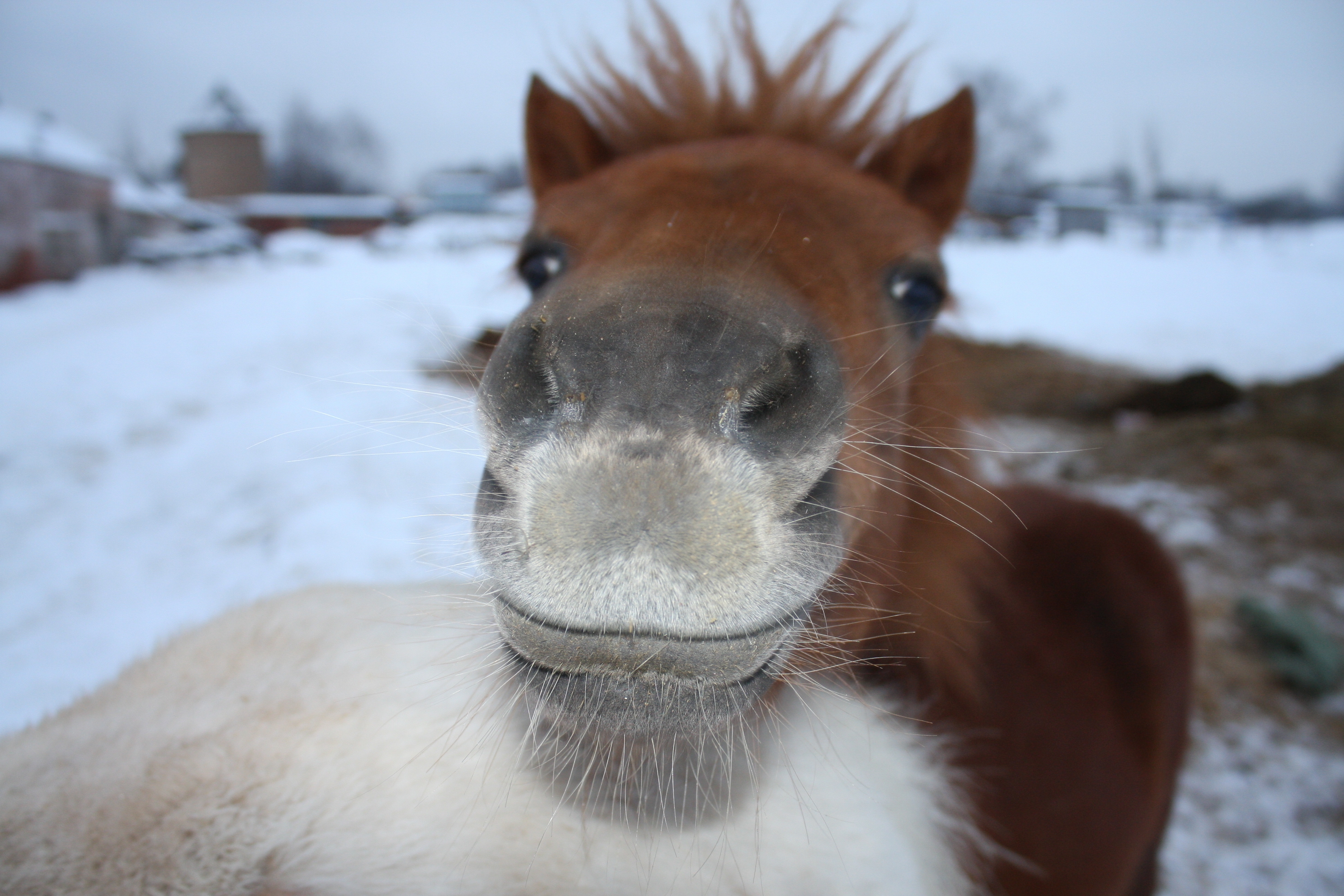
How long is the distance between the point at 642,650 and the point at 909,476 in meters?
0.68

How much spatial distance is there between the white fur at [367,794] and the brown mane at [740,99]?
5.14ft

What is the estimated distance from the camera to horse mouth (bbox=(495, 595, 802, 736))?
818mm

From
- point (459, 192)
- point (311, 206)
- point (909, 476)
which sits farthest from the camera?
point (459, 192)

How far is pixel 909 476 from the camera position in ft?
4.13

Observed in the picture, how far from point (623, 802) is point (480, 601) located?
387 mm

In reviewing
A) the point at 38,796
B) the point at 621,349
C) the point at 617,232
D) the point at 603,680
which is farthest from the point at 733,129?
the point at 38,796

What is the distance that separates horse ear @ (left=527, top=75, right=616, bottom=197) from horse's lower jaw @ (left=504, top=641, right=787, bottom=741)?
1573 mm

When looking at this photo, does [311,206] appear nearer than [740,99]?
No

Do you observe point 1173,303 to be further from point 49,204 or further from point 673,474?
point 49,204

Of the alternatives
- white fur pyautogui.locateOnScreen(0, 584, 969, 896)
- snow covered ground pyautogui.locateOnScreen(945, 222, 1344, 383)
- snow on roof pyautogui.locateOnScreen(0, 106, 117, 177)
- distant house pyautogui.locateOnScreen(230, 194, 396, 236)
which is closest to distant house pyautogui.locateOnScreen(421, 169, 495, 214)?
distant house pyautogui.locateOnScreen(230, 194, 396, 236)

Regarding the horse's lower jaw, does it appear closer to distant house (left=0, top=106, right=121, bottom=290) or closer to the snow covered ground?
the snow covered ground

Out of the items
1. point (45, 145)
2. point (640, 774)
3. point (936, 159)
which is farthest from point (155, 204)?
point (640, 774)

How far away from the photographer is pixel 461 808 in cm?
99

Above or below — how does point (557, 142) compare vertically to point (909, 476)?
above
